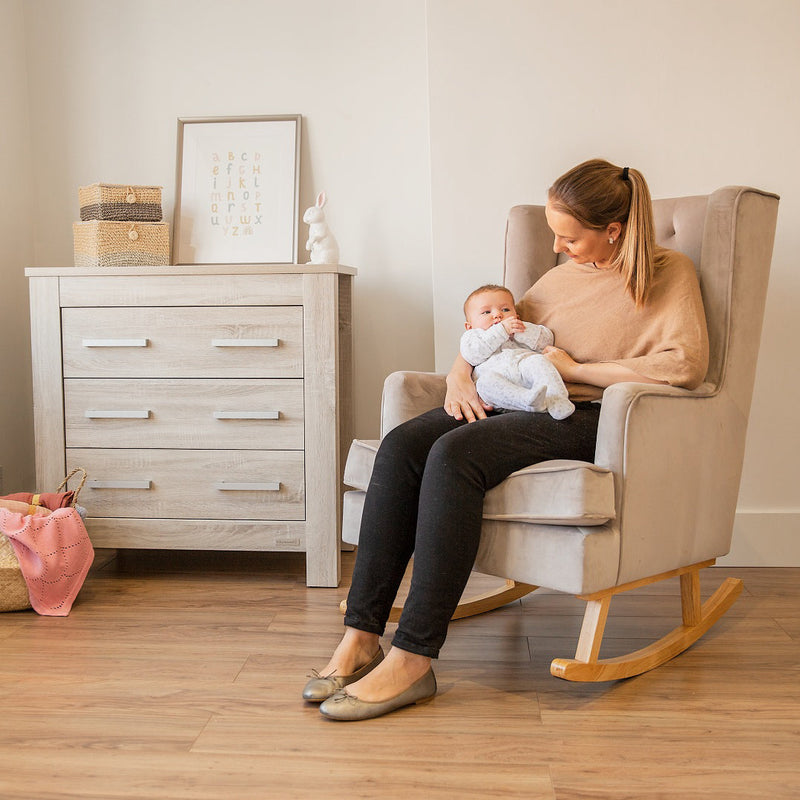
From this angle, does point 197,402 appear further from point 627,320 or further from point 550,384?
point 627,320

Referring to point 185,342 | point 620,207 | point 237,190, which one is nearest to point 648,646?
point 620,207

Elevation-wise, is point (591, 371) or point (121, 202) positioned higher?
point (121, 202)

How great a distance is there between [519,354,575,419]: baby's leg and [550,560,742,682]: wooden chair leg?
337mm

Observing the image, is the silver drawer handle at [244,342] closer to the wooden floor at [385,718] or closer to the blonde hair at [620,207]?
the wooden floor at [385,718]

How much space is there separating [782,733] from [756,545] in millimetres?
1071

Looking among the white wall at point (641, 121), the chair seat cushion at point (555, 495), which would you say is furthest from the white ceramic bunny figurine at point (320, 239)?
the chair seat cushion at point (555, 495)

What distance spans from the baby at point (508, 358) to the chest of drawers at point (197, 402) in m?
0.50

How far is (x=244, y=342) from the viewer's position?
7.28 feet

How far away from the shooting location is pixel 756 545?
242 cm

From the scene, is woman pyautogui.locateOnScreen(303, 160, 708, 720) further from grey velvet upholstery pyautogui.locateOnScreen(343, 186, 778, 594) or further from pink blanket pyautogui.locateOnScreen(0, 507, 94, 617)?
pink blanket pyautogui.locateOnScreen(0, 507, 94, 617)

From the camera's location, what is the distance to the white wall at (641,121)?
232 centimetres

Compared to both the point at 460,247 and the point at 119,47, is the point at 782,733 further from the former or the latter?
the point at 119,47

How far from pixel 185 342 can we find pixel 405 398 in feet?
2.22

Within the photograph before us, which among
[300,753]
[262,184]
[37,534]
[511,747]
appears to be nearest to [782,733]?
[511,747]
